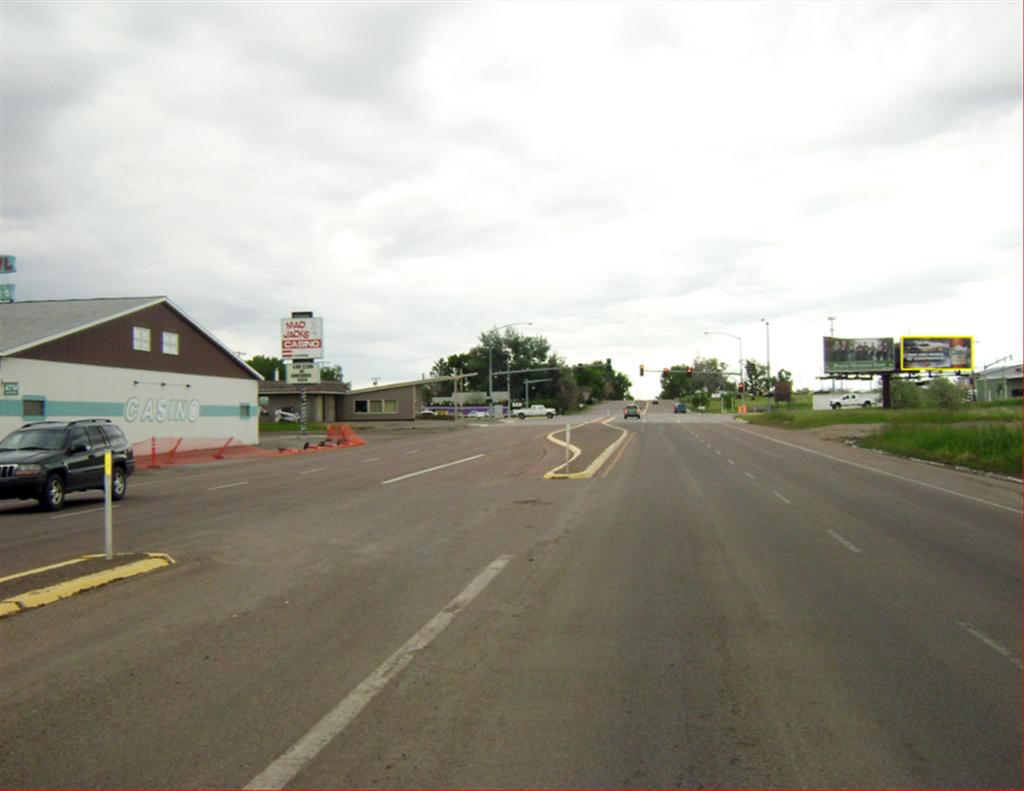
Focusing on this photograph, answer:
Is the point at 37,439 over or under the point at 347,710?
over

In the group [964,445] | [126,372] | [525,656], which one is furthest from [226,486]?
[964,445]

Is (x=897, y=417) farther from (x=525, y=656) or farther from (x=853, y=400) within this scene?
(x=853, y=400)

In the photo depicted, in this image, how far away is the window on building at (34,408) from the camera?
100 feet

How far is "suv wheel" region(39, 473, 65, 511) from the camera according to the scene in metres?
18.3

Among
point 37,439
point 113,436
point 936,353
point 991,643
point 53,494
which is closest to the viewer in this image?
point 991,643

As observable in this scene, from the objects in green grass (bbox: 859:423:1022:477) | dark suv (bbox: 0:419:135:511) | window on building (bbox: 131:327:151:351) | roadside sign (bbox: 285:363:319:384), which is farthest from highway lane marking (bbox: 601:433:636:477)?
window on building (bbox: 131:327:151:351)

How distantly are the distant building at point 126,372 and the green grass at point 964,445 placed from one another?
3129 centimetres

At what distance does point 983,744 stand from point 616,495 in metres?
13.9

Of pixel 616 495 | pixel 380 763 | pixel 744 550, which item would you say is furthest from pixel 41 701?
pixel 616 495

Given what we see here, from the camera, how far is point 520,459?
31625mm

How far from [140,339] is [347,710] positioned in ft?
118

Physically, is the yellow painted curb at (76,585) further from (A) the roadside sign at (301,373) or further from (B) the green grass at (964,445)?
(A) the roadside sign at (301,373)

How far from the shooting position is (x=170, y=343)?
40.9 m

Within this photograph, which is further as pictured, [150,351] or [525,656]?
[150,351]
